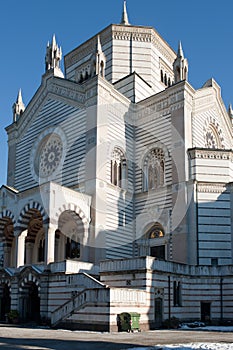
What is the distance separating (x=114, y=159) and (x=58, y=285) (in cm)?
1103

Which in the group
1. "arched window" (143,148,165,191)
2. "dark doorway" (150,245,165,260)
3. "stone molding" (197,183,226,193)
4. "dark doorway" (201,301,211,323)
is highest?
"arched window" (143,148,165,191)

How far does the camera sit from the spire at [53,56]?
39875mm

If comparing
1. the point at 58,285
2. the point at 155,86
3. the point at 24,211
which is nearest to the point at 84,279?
the point at 58,285

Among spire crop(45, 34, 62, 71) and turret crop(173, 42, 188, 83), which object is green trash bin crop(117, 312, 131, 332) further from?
spire crop(45, 34, 62, 71)

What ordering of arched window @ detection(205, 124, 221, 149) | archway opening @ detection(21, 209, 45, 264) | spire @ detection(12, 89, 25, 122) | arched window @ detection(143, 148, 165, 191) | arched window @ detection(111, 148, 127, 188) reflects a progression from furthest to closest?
spire @ detection(12, 89, 25, 122)
arched window @ detection(205, 124, 221, 149)
archway opening @ detection(21, 209, 45, 264)
arched window @ detection(143, 148, 165, 191)
arched window @ detection(111, 148, 127, 188)

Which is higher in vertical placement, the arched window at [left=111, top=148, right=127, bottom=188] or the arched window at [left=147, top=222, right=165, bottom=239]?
the arched window at [left=111, top=148, right=127, bottom=188]

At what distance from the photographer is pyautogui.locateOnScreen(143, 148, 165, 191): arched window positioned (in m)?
34.1

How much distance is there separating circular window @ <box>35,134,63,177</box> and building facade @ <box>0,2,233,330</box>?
0.39 ft

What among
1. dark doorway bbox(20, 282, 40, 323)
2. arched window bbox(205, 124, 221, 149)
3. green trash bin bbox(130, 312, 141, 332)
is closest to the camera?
green trash bin bbox(130, 312, 141, 332)

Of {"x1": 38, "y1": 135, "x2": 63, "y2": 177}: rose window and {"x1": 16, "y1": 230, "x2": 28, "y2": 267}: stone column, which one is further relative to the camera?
{"x1": 38, "y1": 135, "x2": 63, "y2": 177}: rose window

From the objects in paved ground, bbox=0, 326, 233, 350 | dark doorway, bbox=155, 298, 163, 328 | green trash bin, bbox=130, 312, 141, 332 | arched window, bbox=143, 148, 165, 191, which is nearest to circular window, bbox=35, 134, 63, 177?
arched window, bbox=143, 148, 165, 191

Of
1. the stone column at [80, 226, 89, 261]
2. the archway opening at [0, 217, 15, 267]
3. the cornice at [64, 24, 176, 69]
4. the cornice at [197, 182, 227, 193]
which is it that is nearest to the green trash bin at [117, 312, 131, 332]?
the stone column at [80, 226, 89, 261]

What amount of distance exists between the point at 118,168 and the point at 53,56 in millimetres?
12299

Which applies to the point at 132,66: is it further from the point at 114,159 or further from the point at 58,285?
the point at 58,285
